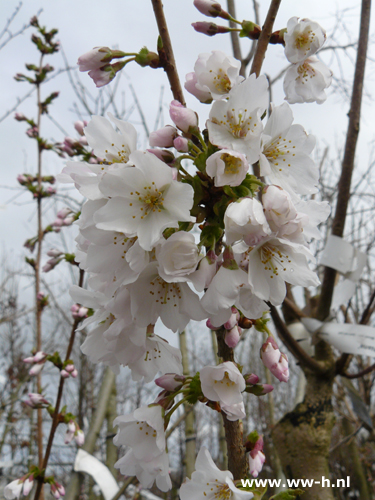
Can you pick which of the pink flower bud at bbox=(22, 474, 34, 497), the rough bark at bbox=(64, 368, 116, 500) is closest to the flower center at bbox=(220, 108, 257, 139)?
the rough bark at bbox=(64, 368, 116, 500)

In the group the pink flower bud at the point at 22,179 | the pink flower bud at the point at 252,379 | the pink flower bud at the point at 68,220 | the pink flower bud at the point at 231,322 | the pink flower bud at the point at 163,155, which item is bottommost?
the pink flower bud at the point at 252,379

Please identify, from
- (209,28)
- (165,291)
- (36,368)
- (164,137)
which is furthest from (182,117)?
(36,368)

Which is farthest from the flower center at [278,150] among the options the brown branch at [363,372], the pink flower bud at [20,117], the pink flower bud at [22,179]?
the pink flower bud at [20,117]

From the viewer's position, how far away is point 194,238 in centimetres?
66

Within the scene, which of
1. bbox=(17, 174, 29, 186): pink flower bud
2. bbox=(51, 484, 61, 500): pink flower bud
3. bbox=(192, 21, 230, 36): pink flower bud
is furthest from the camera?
bbox=(17, 174, 29, 186): pink flower bud

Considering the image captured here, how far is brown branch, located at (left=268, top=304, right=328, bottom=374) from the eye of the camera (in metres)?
1.85

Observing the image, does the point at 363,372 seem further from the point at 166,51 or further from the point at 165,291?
the point at 166,51

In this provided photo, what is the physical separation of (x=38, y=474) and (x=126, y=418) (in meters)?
1.48

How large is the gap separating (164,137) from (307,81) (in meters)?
0.49

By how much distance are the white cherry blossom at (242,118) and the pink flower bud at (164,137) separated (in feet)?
0.32

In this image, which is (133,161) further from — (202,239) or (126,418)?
(126,418)

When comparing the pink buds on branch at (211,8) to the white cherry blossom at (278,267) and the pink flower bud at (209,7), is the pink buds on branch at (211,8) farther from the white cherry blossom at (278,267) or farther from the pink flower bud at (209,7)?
the white cherry blossom at (278,267)

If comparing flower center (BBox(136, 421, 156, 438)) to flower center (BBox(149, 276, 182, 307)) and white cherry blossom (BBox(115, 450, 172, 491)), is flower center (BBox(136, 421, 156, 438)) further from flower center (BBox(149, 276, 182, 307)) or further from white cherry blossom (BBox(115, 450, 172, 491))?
flower center (BBox(149, 276, 182, 307))

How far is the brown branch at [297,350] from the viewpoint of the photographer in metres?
1.85
